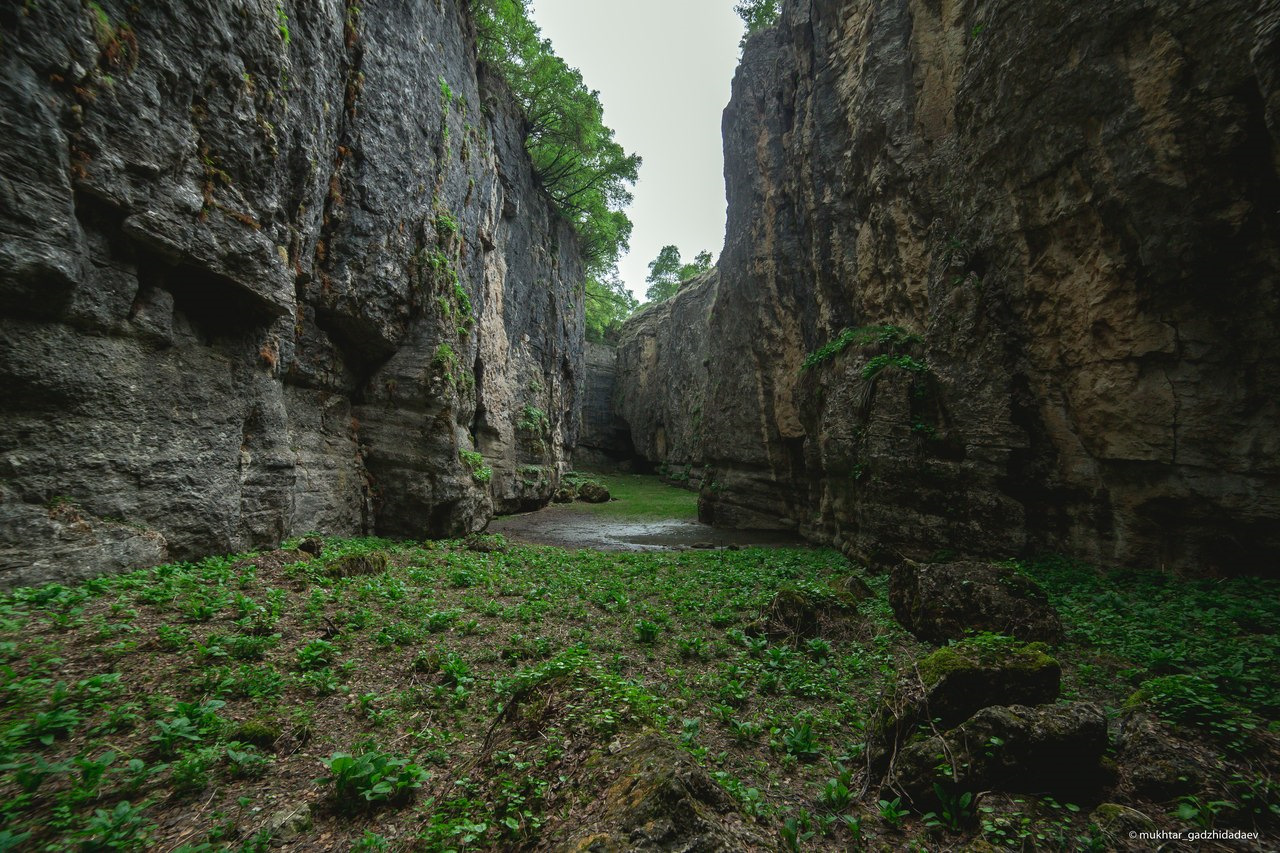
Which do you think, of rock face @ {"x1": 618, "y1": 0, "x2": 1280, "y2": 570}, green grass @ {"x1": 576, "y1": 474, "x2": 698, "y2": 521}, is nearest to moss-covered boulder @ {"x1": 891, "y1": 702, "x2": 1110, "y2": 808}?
rock face @ {"x1": 618, "y1": 0, "x2": 1280, "y2": 570}

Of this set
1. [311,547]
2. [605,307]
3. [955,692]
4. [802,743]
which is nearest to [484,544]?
[311,547]

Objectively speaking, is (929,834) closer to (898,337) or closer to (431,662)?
(431,662)

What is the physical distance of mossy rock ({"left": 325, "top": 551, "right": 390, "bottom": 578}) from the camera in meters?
9.02

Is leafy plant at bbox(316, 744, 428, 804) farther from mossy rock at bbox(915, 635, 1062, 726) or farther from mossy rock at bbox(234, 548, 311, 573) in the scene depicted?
mossy rock at bbox(234, 548, 311, 573)

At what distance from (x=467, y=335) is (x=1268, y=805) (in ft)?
60.2

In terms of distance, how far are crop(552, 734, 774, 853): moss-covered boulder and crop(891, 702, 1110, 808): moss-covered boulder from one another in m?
1.62

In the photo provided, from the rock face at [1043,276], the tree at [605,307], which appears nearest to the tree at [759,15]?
the rock face at [1043,276]

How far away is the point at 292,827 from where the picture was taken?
345cm

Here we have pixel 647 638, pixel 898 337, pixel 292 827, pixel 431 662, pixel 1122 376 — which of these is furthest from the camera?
pixel 898 337

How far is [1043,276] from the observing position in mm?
10375

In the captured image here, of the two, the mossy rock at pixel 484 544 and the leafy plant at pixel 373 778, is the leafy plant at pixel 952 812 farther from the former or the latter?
the mossy rock at pixel 484 544

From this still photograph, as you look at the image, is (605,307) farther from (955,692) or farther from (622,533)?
(955,692)

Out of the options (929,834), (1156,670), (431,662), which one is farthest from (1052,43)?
(431,662)

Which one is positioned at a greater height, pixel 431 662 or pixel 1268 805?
pixel 1268 805
